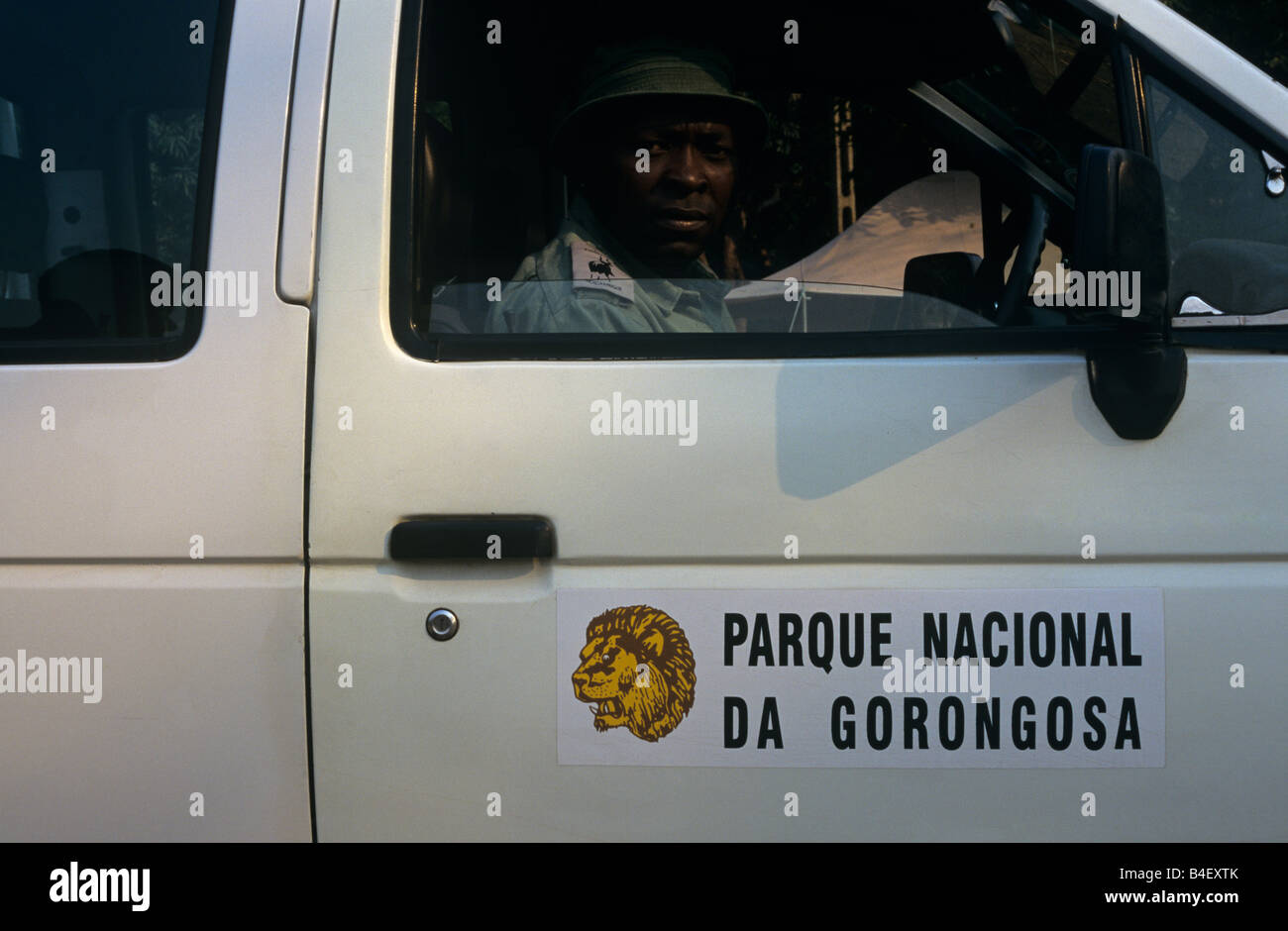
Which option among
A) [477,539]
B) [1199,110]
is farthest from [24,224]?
[1199,110]

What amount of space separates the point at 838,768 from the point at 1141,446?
0.64 meters

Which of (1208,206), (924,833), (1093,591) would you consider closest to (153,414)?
(924,833)

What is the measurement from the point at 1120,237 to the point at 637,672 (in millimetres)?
879

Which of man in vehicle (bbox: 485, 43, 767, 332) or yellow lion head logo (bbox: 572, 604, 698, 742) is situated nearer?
yellow lion head logo (bbox: 572, 604, 698, 742)

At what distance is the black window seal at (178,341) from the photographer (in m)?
1.69

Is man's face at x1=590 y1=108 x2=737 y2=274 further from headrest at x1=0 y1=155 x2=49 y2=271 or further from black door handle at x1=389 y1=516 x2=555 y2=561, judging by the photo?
headrest at x1=0 y1=155 x2=49 y2=271

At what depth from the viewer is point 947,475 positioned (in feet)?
5.32

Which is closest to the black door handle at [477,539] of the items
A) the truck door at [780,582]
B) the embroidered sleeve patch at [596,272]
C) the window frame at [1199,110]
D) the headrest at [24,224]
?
the truck door at [780,582]

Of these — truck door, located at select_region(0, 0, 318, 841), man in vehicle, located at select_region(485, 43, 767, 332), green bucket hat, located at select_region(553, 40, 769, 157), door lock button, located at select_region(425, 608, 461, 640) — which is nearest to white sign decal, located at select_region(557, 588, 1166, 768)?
door lock button, located at select_region(425, 608, 461, 640)

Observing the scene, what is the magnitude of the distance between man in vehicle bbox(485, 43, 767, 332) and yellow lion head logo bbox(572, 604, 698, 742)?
2.00 ft

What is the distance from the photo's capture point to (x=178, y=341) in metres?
1.69

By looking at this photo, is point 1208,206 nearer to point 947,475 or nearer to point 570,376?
point 947,475

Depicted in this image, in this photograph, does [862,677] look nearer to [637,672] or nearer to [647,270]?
[637,672]

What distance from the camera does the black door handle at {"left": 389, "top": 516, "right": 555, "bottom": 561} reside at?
5.32 ft
